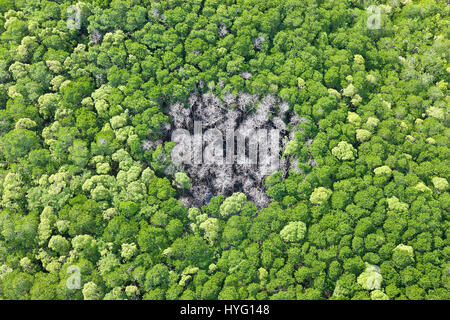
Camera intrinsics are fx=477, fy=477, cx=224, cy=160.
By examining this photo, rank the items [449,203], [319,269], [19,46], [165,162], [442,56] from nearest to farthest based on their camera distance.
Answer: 1. [319,269]
2. [449,203]
3. [165,162]
4. [19,46]
5. [442,56]

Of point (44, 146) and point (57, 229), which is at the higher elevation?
point (44, 146)

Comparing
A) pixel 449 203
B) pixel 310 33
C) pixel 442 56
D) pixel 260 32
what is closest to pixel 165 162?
pixel 260 32

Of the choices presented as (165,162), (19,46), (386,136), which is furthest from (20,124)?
(386,136)

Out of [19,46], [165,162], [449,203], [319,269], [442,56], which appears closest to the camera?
[319,269]

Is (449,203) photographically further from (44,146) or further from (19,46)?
(19,46)

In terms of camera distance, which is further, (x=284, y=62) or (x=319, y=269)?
(x=284, y=62)

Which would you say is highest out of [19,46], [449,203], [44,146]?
[19,46]
